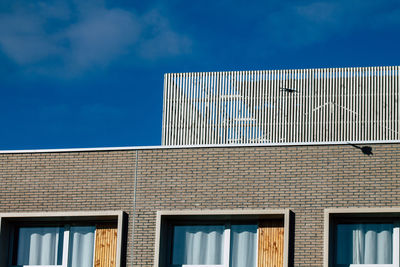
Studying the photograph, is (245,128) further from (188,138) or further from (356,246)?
(356,246)

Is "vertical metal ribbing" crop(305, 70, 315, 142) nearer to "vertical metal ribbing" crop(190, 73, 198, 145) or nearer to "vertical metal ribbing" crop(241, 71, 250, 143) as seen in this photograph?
"vertical metal ribbing" crop(241, 71, 250, 143)

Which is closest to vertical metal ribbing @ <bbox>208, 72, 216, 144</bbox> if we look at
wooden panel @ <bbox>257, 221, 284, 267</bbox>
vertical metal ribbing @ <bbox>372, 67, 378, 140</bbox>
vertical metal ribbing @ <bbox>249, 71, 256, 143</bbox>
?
vertical metal ribbing @ <bbox>249, 71, 256, 143</bbox>

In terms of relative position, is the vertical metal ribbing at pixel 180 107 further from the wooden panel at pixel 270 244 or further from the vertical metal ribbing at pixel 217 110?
the wooden panel at pixel 270 244

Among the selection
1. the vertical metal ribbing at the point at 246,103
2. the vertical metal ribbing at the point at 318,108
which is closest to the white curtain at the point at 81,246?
the vertical metal ribbing at the point at 246,103

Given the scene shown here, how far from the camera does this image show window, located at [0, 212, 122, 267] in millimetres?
23844

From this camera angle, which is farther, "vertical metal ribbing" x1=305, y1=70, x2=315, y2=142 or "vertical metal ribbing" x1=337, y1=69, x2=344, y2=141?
"vertical metal ribbing" x1=305, y1=70, x2=315, y2=142

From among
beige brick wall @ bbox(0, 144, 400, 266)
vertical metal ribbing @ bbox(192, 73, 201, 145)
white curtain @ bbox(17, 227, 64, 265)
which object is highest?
vertical metal ribbing @ bbox(192, 73, 201, 145)

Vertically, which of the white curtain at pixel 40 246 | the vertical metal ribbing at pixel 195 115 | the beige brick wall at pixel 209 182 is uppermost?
the vertical metal ribbing at pixel 195 115

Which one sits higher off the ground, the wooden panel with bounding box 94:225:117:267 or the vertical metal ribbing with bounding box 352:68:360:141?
the vertical metal ribbing with bounding box 352:68:360:141

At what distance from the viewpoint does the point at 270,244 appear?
23.0 meters

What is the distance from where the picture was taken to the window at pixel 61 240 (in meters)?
23.8

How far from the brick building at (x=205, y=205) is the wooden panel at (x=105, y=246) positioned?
27 millimetres

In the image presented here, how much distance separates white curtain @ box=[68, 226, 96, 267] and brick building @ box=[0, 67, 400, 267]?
0.03m

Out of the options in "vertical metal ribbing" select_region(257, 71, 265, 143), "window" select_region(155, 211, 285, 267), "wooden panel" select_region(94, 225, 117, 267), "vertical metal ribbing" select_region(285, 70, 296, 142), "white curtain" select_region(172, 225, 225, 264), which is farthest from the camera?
"vertical metal ribbing" select_region(257, 71, 265, 143)
